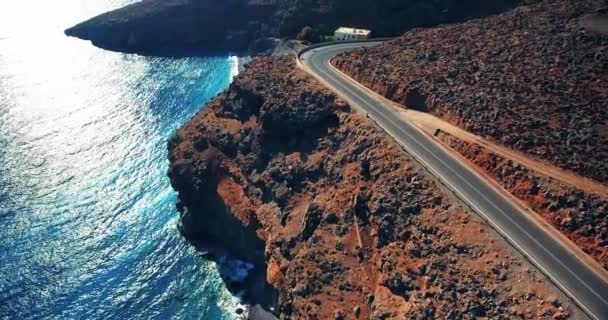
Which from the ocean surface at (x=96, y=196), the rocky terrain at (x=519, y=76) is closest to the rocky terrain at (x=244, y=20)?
the ocean surface at (x=96, y=196)

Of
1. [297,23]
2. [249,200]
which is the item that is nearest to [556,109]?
[249,200]

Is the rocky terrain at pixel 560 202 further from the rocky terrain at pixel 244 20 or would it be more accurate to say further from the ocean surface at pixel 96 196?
the rocky terrain at pixel 244 20

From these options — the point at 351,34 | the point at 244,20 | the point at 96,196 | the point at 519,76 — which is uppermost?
the point at 519,76

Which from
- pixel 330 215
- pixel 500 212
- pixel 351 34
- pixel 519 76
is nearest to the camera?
pixel 500 212

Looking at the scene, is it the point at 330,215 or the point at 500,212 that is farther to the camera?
the point at 330,215

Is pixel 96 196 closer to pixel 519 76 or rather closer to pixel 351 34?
pixel 351 34

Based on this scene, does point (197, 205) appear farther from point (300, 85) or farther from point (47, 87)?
point (47, 87)

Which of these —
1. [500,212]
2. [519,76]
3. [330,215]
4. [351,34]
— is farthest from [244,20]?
[500,212]
